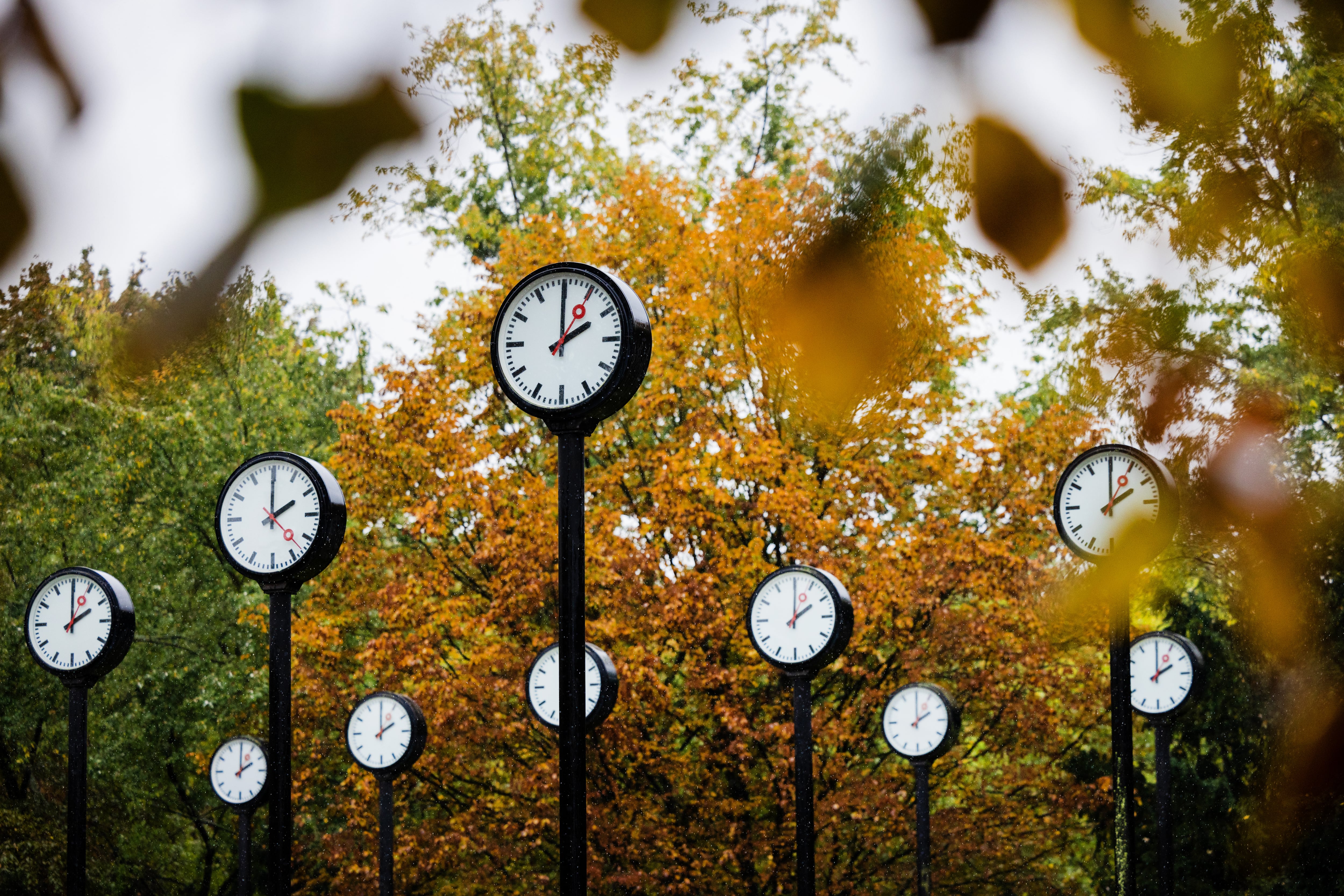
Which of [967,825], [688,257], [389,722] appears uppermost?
[688,257]

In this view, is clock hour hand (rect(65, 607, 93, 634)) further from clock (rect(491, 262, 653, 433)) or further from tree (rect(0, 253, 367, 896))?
clock (rect(491, 262, 653, 433))

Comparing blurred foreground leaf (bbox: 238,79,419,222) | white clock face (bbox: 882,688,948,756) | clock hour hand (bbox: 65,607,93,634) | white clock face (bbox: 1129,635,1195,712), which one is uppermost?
clock hour hand (bbox: 65,607,93,634)

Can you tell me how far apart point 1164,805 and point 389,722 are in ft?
18.1

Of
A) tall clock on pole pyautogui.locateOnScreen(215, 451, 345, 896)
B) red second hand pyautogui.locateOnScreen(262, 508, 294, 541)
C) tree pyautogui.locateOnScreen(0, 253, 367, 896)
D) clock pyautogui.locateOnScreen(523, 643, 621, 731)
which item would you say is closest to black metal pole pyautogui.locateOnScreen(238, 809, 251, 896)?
tree pyautogui.locateOnScreen(0, 253, 367, 896)

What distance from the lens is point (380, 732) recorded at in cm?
910

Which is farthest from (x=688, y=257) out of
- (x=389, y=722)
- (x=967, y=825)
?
(x=967, y=825)

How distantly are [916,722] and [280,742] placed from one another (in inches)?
221

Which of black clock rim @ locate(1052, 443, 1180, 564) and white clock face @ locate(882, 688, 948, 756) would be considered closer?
black clock rim @ locate(1052, 443, 1180, 564)

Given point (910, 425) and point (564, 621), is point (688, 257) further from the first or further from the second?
point (910, 425)

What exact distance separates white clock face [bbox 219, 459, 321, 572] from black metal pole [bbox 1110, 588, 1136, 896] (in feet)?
8.57

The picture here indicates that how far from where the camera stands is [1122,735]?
13.7ft

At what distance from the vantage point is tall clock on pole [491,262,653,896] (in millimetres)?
2564

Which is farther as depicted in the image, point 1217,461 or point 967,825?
point 967,825

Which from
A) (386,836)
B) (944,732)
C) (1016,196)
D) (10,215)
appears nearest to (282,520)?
(10,215)
